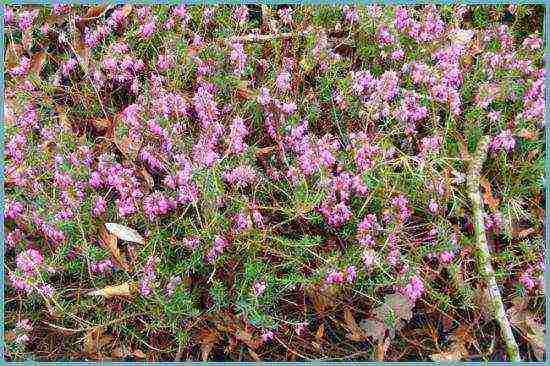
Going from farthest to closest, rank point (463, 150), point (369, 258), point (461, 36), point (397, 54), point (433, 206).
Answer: point (461, 36) → point (397, 54) → point (463, 150) → point (433, 206) → point (369, 258)

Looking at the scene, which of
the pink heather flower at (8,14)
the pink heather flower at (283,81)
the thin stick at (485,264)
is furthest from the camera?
the pink heather flower at (8,14)

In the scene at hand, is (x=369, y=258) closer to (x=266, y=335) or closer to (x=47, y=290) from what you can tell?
(x=266, y=335)

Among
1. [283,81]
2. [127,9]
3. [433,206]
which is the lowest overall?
[433,206]

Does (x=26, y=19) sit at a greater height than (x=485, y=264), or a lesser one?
greater

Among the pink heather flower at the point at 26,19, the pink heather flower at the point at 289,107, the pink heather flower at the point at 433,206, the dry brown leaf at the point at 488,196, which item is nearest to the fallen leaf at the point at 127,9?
the pink heather flower at the point at 26,19

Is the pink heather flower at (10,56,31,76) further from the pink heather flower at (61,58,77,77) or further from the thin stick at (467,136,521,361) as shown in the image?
the thin stick at (467,136,521,361)

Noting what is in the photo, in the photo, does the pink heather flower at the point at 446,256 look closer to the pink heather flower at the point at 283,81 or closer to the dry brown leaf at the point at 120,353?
the pink heather flower at the point at 283,81

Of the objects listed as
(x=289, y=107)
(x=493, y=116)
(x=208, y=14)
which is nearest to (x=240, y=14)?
(x=208, y=14)
